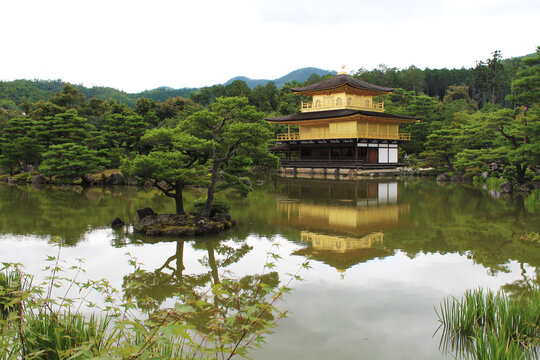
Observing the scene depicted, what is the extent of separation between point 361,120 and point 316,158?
5.52 m

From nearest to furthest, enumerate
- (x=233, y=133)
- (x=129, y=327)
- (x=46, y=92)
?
(x=129, y=327) → (x=233, y=133) → (x=46, y=92)

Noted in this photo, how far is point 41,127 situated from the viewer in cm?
2611

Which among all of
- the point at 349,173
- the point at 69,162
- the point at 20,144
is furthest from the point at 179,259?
the point at 20,144

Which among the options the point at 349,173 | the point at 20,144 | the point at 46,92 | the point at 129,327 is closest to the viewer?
the point at 129,327

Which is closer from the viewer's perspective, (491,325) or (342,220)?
(491,325)

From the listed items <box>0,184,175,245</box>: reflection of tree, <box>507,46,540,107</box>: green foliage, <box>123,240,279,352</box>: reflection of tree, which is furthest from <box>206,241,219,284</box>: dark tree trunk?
<box>507,46,540,107</box>: green foliage

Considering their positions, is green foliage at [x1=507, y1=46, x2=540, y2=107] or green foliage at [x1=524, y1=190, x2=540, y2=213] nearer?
green foliage at [x1=524, y1=190, x2=540, y2=213]

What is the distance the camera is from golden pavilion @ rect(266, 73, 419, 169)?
31734mm

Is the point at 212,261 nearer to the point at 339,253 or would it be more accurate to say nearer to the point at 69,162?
the point at 339,253

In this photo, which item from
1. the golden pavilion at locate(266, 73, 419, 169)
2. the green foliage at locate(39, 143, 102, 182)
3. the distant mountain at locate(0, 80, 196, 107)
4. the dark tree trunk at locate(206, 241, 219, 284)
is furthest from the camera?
the distant mountain at locate(0, 80, 196, 107)

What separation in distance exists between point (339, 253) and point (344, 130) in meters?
24.9

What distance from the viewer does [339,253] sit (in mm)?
8633

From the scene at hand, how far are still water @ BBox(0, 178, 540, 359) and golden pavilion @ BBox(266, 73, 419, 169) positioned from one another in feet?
51.1

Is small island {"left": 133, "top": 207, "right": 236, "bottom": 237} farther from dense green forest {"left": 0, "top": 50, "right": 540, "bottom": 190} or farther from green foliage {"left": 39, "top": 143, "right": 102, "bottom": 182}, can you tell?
green foliage {"left": 39, "top": 143, "right": 102, "bottom": 182}
